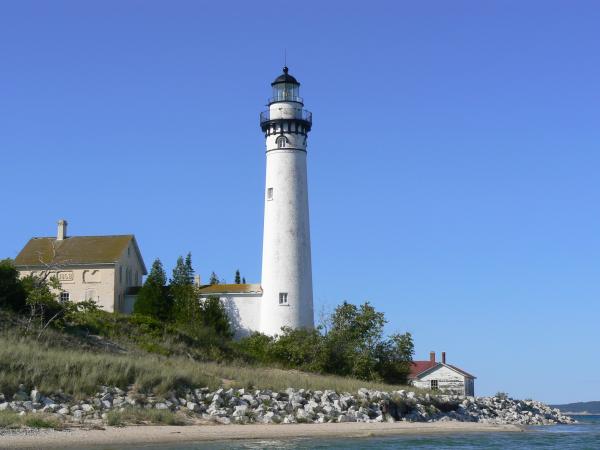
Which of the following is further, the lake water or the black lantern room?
the black lantern room

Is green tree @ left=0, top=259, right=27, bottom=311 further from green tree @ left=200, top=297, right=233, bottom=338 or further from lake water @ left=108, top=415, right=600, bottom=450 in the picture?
lake water @ left=108, top=415, right=600, bottom=450

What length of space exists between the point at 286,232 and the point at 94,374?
1887 cm

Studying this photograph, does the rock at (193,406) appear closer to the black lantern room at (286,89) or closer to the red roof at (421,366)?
the black lantern room at (286,89)

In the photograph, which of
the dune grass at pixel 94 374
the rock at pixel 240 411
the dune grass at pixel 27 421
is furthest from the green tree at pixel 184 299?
the dune grass at pixel 27 421

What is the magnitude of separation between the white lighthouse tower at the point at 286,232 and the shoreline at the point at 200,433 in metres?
15.2

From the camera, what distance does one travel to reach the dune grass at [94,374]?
21.2 metres

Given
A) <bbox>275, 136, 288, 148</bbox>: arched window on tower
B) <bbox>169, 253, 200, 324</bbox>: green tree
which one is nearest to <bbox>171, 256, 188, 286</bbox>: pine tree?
<bbox>169, 253, 200, 324</bbox>: green tree

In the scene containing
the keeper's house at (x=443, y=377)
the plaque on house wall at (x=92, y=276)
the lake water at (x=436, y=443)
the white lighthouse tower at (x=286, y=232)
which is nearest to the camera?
the lake water at (x=436, y=443)

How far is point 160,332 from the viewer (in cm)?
3581

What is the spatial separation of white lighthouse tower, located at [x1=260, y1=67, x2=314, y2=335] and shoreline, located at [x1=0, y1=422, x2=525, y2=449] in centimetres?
1524

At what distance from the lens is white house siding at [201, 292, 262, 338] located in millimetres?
42281

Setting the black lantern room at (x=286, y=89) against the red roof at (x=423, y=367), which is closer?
the black lantern room at (x=286, y=89)

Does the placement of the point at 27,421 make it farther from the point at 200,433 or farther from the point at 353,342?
the point at 353,342

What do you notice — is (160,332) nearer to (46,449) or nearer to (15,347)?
(15,347)
